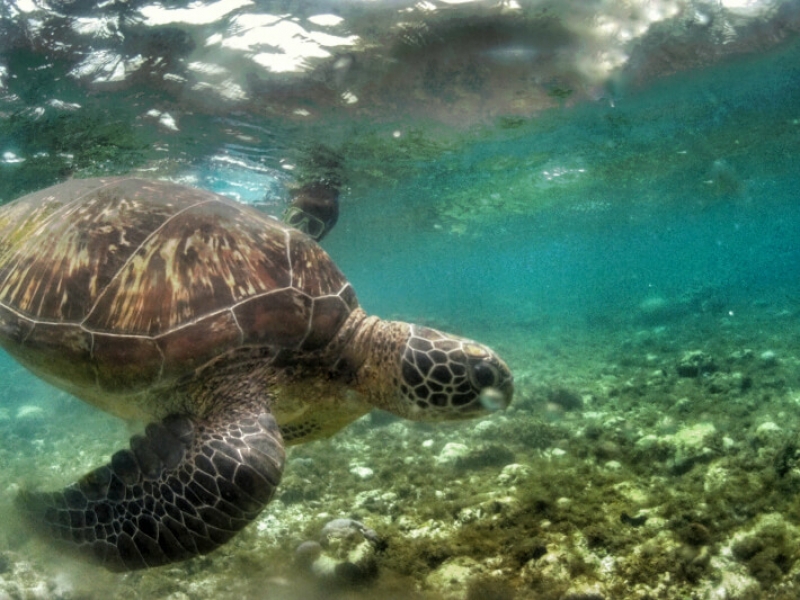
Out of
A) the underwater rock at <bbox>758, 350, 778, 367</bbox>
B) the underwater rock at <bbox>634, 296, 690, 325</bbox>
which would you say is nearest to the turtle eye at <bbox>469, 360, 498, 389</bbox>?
the underwater rock at <bbox>758, 350, 778, 367</bbox>

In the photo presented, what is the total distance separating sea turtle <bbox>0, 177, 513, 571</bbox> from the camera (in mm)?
3139

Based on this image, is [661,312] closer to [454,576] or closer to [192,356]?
[454,576]

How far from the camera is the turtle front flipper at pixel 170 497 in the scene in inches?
121

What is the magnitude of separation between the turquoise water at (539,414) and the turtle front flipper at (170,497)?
43cm

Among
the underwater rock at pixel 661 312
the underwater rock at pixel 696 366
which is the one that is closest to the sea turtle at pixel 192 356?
the underwater rock at pixel 696 366

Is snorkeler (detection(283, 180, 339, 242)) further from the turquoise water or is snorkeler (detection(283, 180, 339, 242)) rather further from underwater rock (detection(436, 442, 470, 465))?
underwater rock (detection(436, 442, 470, 465))

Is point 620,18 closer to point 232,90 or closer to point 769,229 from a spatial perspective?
point 232,90

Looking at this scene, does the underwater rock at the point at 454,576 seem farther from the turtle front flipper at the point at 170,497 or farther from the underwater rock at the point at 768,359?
the underwater rock at the point at 768,359

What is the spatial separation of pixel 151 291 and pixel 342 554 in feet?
7.86

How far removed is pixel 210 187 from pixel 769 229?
6859 centimetres

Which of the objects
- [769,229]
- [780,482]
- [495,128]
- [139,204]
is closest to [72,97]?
[139,204]

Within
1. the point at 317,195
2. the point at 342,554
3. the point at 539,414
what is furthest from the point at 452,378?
the point at 317,195

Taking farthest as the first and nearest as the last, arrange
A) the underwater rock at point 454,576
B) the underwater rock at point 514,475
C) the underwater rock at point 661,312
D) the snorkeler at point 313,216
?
the underwater rock at point 661,312, the snorkeler at point 313,216, the underwater rock at point 514,475, the underwater rock at point 454,576

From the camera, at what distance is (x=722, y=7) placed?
9008 mm
